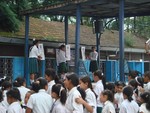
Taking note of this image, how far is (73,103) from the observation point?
16.5 ft

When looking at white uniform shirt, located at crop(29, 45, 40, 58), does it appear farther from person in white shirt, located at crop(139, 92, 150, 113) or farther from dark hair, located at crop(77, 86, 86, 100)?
person in white shirt, located at crop(139, 92, 150, 113)

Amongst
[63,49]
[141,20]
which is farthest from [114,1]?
[141,20]

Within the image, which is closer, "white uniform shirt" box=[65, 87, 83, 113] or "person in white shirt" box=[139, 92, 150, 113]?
"white uniform shirt" box=[65, 87, 83, 113]

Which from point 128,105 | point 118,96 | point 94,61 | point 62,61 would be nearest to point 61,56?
point 62,61

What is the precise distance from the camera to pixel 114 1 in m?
10.9

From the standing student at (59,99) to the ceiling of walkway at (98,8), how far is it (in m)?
5.83

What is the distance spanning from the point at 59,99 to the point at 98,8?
311 inches

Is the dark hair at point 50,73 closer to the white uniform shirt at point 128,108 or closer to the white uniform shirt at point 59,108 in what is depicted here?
the white uniform shirt at point 59,108

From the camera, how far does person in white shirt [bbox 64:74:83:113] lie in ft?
16.5

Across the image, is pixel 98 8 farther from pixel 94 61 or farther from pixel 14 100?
pixel 14 100

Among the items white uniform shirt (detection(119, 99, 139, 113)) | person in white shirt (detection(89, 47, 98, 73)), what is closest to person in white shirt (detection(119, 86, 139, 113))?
white uniform shirt (detection(119, 99, 139, 113))

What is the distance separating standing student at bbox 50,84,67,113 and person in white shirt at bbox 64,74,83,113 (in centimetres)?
8

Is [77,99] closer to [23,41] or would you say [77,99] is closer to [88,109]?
[88,109]

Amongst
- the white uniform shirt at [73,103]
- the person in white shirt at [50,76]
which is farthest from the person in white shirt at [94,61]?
the white uniform shirt at [73,103]
